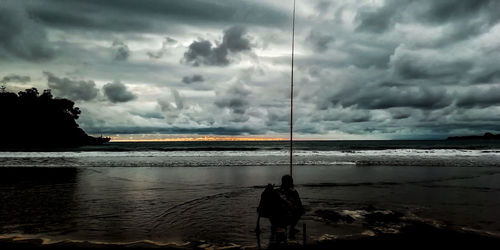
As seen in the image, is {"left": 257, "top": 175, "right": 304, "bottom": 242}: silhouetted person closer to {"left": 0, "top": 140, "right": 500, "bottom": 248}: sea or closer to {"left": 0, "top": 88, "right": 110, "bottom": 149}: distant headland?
{"left": 0, "top": 140, "right": 500, "bottom": 248}: sea

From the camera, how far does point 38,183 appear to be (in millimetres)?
18656

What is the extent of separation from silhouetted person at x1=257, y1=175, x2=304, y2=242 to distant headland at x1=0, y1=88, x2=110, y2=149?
98.0m

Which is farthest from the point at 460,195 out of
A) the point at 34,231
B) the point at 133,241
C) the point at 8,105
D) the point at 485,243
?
the point at 8,105

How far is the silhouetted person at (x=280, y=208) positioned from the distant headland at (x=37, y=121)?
97965 millimetres

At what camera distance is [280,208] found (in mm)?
10023

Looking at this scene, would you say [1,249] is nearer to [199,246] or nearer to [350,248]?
[199,246]

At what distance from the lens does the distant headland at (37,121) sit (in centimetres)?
9225

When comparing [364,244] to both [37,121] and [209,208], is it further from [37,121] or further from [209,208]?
[37,121]

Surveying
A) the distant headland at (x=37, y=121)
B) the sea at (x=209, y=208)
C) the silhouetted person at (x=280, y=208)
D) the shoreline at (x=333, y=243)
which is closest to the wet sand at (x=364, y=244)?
the shoreline at (x=333, y=243)

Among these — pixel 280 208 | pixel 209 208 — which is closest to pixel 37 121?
pixel 209 208

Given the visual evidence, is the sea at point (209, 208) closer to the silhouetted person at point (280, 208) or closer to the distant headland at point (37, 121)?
Answer: the silhouetted person at point (280, 208)

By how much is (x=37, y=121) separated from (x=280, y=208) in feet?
361

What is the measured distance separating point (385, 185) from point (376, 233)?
401 inches

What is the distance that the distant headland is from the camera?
92.2 m
